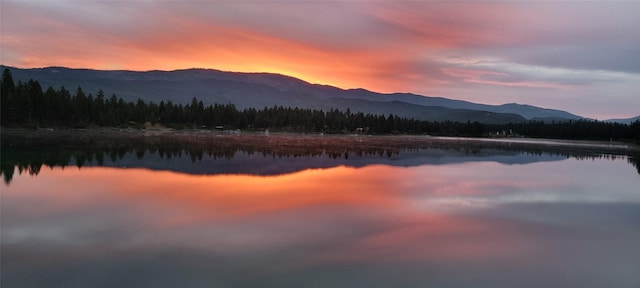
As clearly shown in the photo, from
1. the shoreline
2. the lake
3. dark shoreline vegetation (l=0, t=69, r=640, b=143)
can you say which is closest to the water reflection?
the lake

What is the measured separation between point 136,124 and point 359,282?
104490 millimetres

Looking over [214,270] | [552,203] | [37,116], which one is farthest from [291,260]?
[37,116]

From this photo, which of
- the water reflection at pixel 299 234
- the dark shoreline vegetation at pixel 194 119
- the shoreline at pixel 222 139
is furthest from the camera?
the dark shoreline vegetation at pixel 194 119

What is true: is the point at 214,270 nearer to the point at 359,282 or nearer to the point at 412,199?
the point at 359,282

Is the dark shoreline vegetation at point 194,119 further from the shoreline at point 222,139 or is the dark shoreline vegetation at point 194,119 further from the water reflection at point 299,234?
the water reflection at point 299,234

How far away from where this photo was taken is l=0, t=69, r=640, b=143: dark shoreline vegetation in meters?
77.2

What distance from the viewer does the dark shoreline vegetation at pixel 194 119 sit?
7725 centimetres

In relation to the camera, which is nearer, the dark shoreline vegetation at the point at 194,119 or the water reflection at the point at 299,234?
the water reflection at the point at 299,234

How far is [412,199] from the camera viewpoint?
2105 centimetres

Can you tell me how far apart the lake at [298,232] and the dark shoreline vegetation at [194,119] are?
59364 mm

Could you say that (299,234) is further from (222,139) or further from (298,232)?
(222,139)

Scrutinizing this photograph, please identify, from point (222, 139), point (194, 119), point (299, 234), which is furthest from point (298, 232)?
point (194, 119)

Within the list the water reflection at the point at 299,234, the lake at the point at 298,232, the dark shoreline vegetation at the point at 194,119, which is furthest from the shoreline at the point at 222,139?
the water reflection at the point at 299,234

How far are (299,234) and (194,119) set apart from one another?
115547 millimetres
